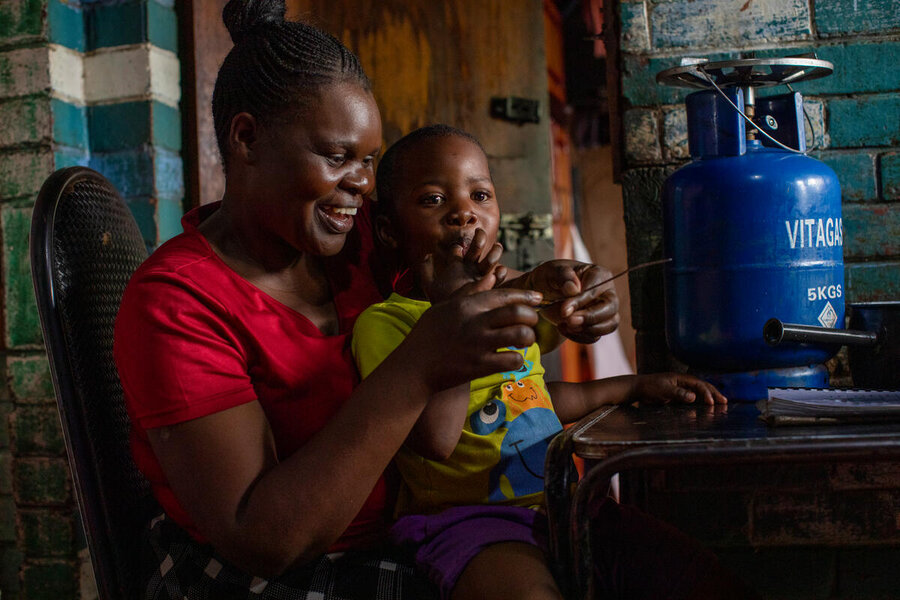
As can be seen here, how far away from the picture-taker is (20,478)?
197 cm

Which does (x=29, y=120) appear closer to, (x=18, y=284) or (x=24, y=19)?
(x=24, y=19)

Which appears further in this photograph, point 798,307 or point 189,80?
point 189,80

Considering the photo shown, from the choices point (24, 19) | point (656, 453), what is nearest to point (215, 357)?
point (656, 453)

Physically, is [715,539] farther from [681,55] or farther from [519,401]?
[681,55]

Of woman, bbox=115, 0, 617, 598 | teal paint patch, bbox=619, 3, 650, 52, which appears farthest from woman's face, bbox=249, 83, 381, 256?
teal paint patch, bbox=619, 3, 650, 52

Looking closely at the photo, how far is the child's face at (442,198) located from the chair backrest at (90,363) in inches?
21.6

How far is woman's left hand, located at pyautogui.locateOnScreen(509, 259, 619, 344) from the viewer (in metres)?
1.04

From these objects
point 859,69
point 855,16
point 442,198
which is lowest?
point 442,198

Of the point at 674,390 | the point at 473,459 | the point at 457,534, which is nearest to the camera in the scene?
the point at 457,534

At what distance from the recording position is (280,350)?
3.63ft

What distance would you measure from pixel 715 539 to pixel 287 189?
1.21m

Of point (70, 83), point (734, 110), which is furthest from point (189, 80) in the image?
point (734, 110)

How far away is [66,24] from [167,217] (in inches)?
23.4

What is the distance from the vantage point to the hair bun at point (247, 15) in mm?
1254
